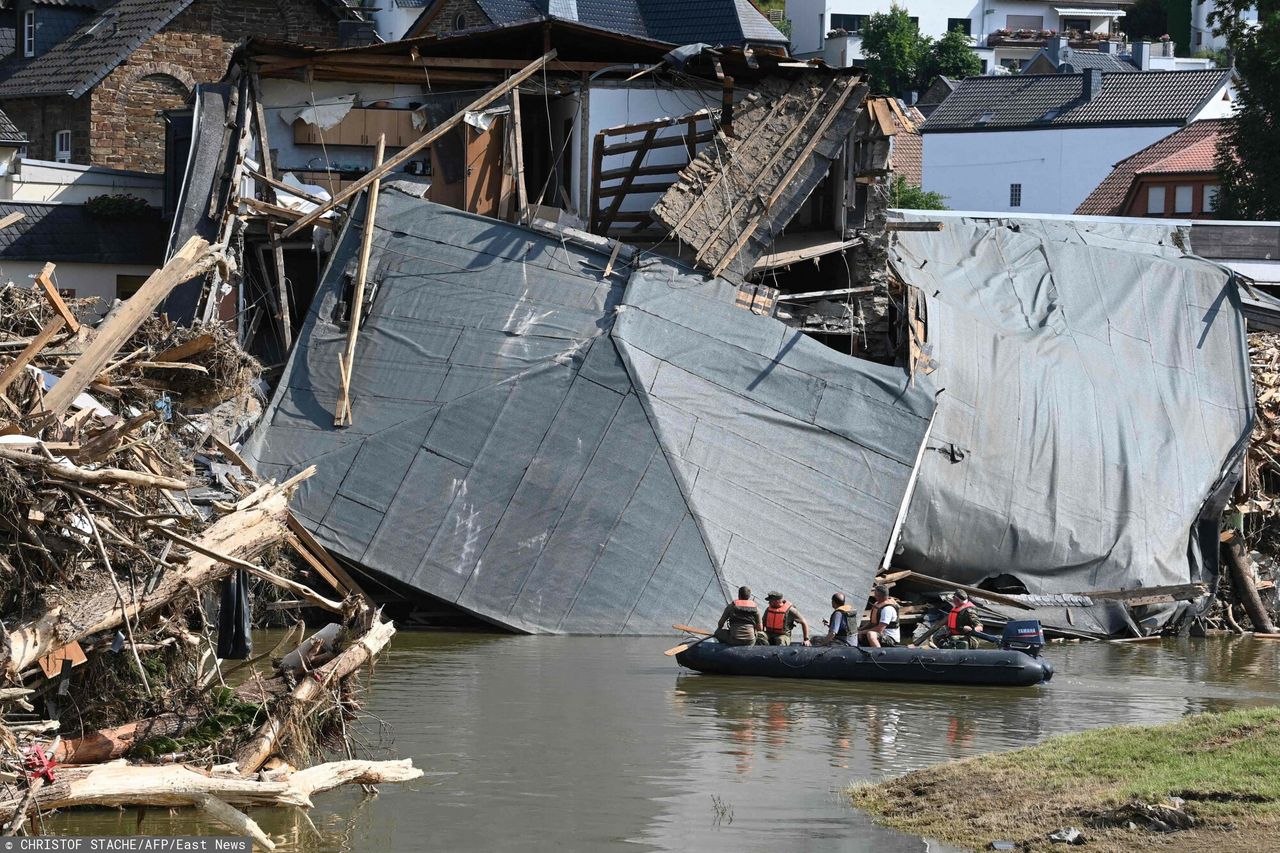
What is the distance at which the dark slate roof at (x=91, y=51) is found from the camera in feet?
152

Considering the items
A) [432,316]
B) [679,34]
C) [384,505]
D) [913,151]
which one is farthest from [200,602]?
[913,151]

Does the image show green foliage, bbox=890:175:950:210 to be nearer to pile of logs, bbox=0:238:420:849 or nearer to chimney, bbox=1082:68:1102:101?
chimney, bbox=1082:68:1102:101

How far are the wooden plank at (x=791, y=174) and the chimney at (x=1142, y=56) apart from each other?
57.9 m

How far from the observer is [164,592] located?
12.9 meters

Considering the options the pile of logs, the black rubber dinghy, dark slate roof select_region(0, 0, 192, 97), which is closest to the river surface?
the black rubber dinghy

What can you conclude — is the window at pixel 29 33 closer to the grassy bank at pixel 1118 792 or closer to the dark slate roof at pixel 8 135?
the dark slate roof at pixel 8 135

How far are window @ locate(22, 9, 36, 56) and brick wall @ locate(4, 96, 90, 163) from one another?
2119mm

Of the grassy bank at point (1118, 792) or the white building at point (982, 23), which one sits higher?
the white building at point (982, 23)

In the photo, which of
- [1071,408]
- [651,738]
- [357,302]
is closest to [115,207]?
[357,302]

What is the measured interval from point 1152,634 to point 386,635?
1595cm

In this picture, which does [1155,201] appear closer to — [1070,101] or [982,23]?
[1070,101]

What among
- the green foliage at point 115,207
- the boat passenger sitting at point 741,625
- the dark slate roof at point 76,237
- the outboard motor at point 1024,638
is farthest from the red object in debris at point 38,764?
the green foliage at point 115,207

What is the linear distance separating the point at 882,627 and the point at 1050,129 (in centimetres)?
5003

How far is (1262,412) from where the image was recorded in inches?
1187
